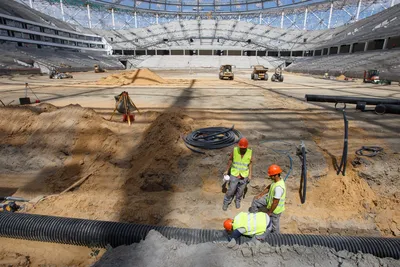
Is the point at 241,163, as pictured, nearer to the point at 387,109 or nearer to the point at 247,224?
the point at 247,224

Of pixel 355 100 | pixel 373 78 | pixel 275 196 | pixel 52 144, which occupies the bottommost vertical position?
pixel 52 144

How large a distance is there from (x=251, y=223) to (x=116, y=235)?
7.98 feet

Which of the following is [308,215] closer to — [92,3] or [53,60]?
[53,60]

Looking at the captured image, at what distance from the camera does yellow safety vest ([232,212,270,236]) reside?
140 inches

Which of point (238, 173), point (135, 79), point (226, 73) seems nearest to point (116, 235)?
point (238, 173)

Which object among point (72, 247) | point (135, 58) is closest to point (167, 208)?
point (72, 247)

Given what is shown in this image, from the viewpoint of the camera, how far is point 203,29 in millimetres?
78250

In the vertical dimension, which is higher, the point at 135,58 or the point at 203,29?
the point at 203,29

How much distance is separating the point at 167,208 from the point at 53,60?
53.1 meters

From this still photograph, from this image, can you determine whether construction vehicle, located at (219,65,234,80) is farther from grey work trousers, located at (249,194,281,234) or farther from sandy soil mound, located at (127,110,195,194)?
grey work trousers, located at (249,194,281,234)

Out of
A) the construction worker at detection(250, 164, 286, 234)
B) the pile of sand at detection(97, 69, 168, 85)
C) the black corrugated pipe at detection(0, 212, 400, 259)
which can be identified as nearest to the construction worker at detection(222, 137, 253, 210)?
the construction worker at detection(250, 164, 286, 234)

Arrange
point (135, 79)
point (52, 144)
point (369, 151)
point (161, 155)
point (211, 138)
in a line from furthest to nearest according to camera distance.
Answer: point (135, 79), point (52, 144), point (211, 138), point (161, 155), point (369, 151)

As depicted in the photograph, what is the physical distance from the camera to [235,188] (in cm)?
530

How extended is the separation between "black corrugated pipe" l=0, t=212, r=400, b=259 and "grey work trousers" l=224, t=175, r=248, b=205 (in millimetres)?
1378
